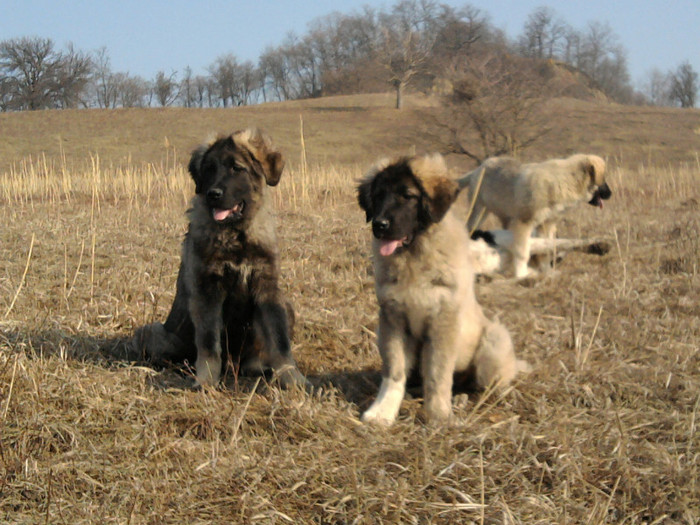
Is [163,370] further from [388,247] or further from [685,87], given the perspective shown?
[685,87]

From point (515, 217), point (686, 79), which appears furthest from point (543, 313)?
point (686, 79)

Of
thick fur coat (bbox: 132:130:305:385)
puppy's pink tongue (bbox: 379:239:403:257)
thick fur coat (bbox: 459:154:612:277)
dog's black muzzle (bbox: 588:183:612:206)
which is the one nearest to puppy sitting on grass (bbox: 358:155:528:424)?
puppy's pink tongue (bbox: 379:239:403:257)

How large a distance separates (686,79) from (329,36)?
135 feet

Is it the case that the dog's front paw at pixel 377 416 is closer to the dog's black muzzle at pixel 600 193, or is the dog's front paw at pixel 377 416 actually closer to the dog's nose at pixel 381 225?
the dog's nose at pixel 381 225

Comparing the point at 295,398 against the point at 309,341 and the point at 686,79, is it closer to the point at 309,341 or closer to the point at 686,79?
the point at 309,341

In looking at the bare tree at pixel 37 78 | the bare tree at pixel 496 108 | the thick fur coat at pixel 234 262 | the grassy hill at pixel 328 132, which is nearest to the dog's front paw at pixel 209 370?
the thick fur coat at pixel 234 262

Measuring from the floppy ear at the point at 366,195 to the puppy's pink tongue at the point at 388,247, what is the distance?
1.02 feet

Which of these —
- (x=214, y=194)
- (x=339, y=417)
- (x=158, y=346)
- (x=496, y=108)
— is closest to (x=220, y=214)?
(x=214, y=194)

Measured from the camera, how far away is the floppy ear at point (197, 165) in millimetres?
4480

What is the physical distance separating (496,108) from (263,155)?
2213 cm

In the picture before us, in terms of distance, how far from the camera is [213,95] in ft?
256

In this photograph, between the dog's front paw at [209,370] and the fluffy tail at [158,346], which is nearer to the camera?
the dog's front paw at [209,370]

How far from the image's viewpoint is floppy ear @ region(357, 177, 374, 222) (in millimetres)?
3945

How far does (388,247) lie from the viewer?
366cm
